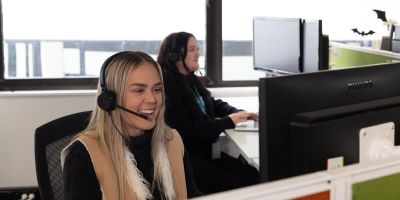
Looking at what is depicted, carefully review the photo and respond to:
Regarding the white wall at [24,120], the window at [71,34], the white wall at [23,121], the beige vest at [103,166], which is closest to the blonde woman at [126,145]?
the beige vest at [103,166]

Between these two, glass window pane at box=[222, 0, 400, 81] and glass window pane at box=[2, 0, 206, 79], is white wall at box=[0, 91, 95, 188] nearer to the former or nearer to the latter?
glass window pane at box=[2, 0, 206, 79]

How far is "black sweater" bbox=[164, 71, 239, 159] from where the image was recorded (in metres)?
2.60

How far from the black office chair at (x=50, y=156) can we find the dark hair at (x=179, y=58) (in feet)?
3.55

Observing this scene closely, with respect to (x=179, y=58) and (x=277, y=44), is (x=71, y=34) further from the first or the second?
(x=277, y=44)

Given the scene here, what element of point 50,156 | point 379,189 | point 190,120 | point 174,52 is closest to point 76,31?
point 174,52

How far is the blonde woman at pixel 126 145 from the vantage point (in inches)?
55.4

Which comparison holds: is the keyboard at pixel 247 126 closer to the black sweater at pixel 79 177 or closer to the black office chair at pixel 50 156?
the black office chair at pixel 50 156

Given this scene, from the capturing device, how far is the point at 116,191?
1.44 m

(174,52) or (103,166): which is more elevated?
(174,52)

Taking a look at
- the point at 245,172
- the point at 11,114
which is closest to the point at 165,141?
the point at 245,172

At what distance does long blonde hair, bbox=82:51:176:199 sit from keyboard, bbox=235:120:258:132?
3.46ft

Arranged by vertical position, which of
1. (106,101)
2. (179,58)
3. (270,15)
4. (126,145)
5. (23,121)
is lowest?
(23,121)

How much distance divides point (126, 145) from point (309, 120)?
0.73 meters

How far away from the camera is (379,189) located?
0.82 meters
